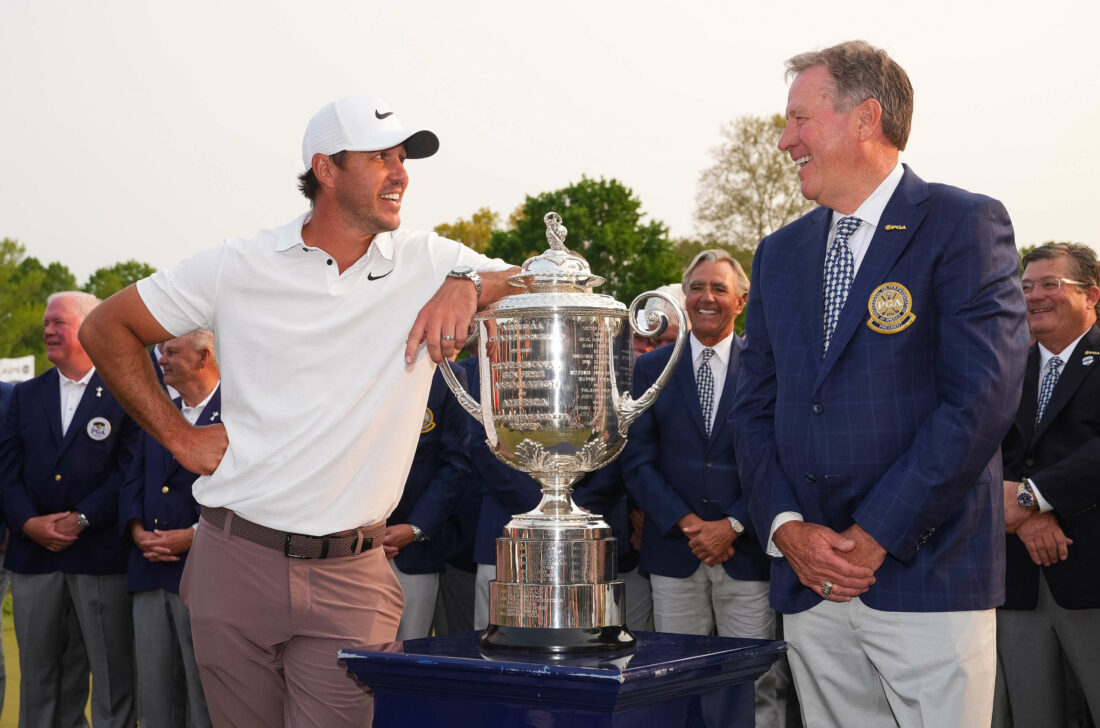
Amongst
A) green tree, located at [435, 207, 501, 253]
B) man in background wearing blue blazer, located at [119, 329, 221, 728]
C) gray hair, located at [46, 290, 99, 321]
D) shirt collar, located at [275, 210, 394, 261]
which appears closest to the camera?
shirt collar, located at [275, 210, 394, 261]

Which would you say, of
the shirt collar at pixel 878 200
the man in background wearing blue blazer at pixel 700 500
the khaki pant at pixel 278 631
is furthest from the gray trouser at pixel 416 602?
the shirt collar at pixel 878 200

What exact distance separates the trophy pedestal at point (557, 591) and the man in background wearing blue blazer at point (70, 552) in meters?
4.15

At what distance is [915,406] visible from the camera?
2.59 m

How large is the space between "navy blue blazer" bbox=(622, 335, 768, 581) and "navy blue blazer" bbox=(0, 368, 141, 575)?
2.75 metres

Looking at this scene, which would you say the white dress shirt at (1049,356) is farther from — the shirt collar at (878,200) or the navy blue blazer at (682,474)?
the shirt collar at (878,200)

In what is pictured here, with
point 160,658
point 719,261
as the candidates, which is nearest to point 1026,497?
point 719,261

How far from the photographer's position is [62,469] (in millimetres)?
5844

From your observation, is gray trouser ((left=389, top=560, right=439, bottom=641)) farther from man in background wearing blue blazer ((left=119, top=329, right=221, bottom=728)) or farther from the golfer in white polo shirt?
the golfer in white polo shirt

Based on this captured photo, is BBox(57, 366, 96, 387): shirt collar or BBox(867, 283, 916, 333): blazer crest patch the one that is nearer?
BBox(867, 283, 916, 333): blazer crest patch

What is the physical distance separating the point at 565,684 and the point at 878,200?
4.90ft

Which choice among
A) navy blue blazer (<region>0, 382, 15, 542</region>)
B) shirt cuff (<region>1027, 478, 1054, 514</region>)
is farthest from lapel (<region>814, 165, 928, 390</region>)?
navy blue blazer (<region>0, 382, 15, 542</region>)

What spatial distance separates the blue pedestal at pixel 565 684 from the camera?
1.94 meters

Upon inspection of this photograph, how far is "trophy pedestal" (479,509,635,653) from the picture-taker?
219cm

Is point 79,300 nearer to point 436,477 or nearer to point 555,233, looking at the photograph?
point 436,477
